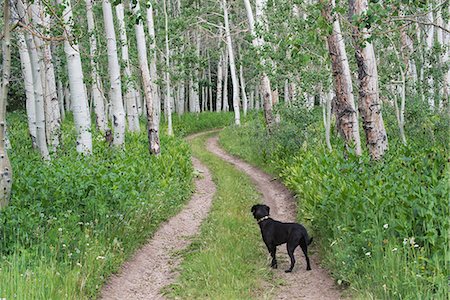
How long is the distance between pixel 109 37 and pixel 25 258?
905cm

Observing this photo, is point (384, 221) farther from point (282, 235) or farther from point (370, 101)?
point (370, 101)

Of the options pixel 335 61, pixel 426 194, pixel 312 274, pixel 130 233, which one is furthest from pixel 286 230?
pixel 335 61

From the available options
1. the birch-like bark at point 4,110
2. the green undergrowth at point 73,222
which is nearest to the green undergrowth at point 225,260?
the green undergrowth at point 73,222

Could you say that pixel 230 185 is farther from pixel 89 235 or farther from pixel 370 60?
pixel 89 235

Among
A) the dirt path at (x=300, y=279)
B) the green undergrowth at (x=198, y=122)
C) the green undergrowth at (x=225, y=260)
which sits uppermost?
the green undergrowth at (x=198, y=122)

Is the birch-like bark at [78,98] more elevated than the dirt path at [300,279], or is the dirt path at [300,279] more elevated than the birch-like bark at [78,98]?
the birch-like bark at [78,98]

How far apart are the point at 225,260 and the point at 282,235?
90 cm

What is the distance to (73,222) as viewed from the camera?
753 cm

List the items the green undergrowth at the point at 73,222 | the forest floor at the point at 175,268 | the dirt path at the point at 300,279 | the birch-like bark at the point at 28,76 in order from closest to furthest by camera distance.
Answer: the green undergrowth at the point at 73,222 → the dirt path at the point at 300,279 → the forest floor at the point at 175,268 → the birch-like bark at the point at 28,76

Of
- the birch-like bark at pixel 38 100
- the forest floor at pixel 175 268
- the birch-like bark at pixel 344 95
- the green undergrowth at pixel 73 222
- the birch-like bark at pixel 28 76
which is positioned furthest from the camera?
the birch-like bark at pixel 28 76

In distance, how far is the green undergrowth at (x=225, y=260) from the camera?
6.43 meters

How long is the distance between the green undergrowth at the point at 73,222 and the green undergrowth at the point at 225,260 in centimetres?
103

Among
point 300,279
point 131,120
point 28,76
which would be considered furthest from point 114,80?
point 300,279

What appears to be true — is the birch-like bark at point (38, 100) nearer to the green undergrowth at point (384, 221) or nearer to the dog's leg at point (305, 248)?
the green undergrowth at point (384, 221)
